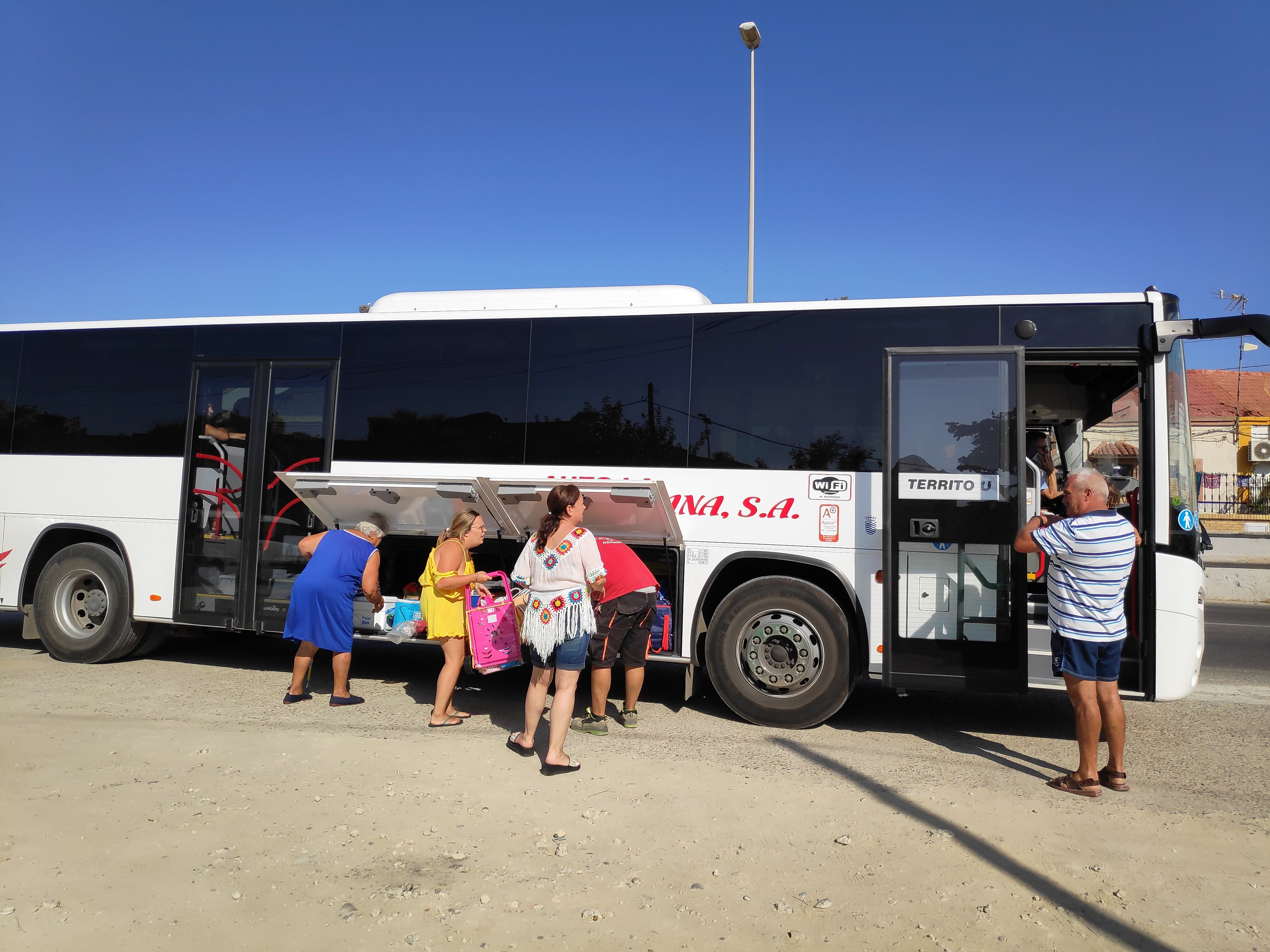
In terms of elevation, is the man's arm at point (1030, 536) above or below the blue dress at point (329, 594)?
above

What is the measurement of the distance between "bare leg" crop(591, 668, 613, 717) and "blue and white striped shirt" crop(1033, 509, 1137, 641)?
3.11 m

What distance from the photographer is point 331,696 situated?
728 cm

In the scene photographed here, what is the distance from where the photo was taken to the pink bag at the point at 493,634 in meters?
6.55

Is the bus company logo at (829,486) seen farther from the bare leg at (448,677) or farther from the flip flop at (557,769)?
the bare leg at (448,677)

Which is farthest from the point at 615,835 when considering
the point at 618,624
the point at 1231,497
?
the point at 1231,497

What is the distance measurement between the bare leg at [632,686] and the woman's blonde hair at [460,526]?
1613mm

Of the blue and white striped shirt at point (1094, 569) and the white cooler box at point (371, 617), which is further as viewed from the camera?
the white cooler box at point (371, 617)

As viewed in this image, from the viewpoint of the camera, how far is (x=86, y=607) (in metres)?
8.73

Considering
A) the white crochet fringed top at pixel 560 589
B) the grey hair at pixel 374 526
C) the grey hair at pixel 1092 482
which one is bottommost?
the white crochet fringed top at pixel 560 589

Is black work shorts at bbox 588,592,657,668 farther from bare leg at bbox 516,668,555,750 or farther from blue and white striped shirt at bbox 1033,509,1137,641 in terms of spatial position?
blue and white striped shirt at bbox 1033,509,1137,641

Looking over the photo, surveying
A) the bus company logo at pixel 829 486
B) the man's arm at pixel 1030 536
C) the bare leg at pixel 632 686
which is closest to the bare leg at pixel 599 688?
the bare leg at pixel 632 686

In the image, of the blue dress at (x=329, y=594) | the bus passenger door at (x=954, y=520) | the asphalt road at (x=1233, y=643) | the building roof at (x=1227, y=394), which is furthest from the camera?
the building roof at (x=1227, y=394)

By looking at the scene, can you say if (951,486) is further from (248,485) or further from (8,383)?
(8,383)

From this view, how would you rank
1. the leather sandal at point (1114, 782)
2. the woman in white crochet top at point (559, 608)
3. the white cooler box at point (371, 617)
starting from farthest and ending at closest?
the white cooler box at point (371, 617), the woman in white crochet top at point (559, 608), the leather sandal at point (1114, 782)
